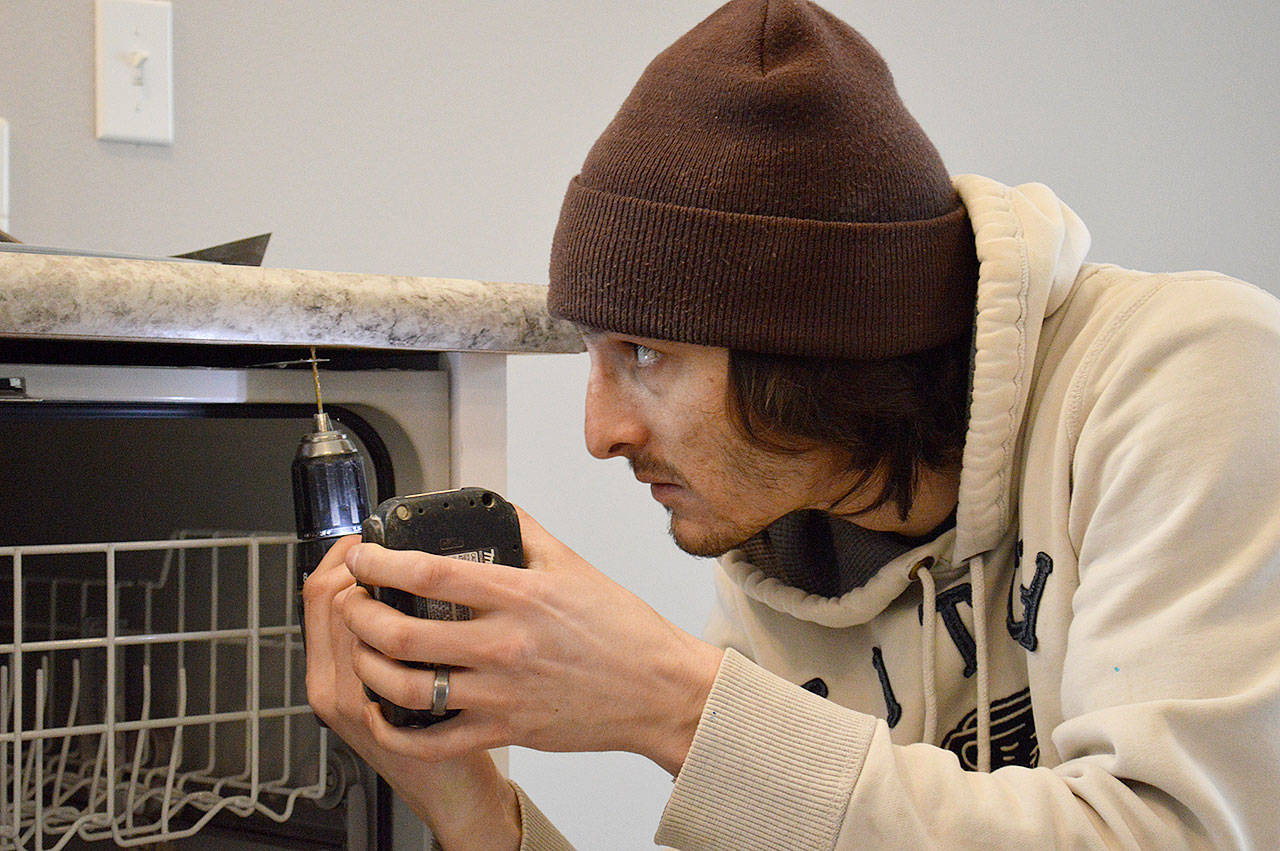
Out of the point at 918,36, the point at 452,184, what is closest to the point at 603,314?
the point at 452,184

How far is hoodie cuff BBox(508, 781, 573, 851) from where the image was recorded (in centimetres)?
66

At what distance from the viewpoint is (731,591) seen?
94 cm

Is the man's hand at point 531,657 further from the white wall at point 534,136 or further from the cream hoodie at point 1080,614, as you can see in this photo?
the white wall at point 534,136

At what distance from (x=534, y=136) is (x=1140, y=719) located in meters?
0.90

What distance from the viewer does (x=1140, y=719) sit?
1.72 feet

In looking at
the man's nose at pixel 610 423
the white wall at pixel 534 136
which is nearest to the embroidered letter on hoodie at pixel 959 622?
the man's nose at pixel 610 423

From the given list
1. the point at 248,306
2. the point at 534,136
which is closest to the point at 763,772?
the point at 248,306

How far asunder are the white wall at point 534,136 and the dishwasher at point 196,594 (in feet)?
1.15

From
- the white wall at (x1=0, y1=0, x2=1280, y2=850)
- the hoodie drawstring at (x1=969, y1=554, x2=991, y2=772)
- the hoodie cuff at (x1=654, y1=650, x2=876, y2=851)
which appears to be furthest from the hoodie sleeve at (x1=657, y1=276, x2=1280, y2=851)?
the white wall at (x1=0, y1=0, x2=1280, y2=850)

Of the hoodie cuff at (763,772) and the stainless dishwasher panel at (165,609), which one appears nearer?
the hoodie cuff at (763,772)

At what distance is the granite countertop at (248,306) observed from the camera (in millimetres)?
492

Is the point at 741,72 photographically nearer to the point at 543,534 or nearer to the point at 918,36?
the point at 543,534

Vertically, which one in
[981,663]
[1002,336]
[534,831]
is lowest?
[534,831]

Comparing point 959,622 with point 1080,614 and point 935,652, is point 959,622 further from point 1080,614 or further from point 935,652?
point 1080,614
